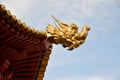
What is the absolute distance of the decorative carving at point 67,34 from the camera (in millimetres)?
8711

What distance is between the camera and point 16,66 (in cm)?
883

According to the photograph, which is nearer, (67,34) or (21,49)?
(21,49)

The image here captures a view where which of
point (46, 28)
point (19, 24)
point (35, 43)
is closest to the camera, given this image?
point (19, 24)

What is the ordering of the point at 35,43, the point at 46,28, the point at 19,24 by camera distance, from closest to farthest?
the point at 19,24, the point at 35,43, the point at 46,28

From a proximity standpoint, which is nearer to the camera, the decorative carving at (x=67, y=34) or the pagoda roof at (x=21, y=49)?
the pagoda roof at (x=21, y=49)

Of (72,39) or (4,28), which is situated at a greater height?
(72,39)

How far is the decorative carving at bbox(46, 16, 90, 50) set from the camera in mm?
8711

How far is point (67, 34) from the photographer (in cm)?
878

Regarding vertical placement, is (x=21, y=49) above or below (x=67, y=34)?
below

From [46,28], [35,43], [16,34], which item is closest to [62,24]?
[46,28]

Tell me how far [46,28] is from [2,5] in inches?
72.5

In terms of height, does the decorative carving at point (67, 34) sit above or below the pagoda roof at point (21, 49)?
above

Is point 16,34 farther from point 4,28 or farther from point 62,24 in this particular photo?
point 62,24

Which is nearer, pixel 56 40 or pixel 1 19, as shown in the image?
pixel 1 19
